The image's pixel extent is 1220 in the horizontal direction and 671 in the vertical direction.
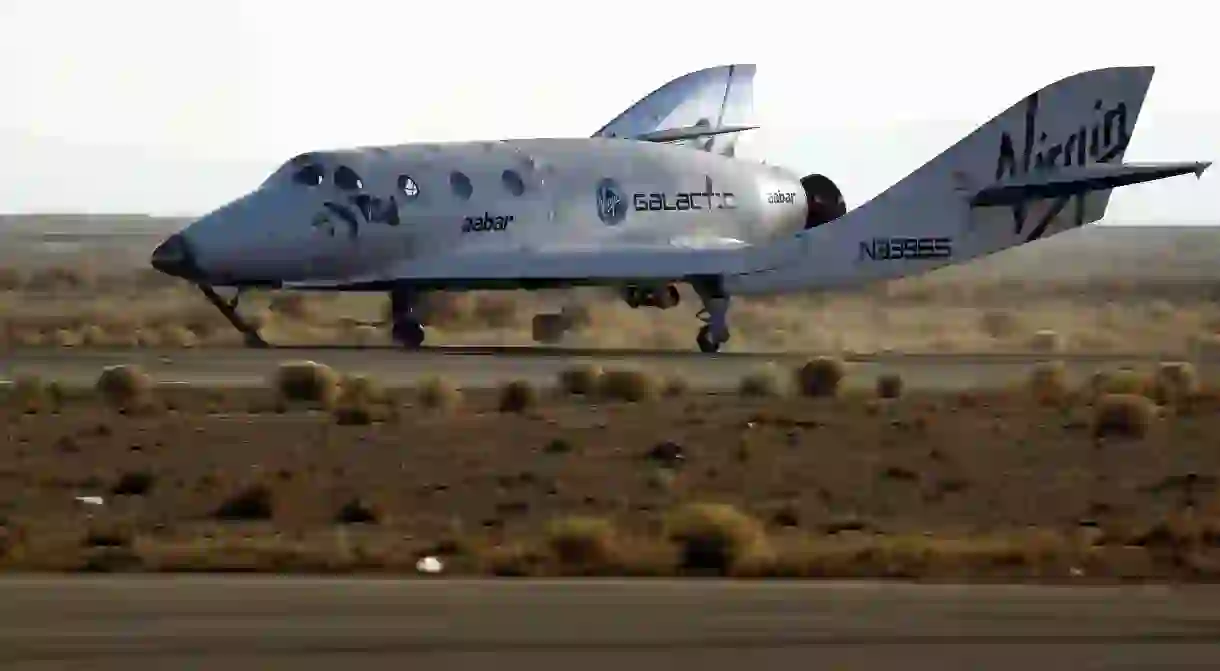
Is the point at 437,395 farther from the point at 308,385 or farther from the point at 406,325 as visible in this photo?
the point at 406,325

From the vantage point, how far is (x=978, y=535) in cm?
1919

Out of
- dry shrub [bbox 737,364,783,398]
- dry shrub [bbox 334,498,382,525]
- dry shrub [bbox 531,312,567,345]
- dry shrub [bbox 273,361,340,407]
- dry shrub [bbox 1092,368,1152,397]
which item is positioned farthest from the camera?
dry shrub [bbox 531,312,567,345]

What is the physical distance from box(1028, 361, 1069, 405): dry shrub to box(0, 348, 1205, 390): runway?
1138mm

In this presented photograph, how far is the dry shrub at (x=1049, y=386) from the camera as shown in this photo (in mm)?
31078

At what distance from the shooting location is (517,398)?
29.3 m

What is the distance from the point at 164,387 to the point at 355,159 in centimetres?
944

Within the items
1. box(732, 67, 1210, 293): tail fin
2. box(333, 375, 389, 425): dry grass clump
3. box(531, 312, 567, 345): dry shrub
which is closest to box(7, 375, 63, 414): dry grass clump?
box(333, 375, 389, 425): dry grass clump

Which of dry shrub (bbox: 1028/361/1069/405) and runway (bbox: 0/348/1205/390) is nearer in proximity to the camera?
dry shrub (bbox: 1028/361/1069/405)

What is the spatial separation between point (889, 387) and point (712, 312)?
9697 millimetres

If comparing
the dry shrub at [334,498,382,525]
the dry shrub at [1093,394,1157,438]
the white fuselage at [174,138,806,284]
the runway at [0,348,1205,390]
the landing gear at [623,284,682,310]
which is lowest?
the dry shrub at [334,498,382,525]

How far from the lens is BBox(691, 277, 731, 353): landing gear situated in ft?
134

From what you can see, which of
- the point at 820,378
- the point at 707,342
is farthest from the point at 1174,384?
the point at 707,342

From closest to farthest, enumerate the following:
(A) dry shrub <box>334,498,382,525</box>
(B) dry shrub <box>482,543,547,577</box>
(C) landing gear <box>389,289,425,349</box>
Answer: (B) dry shrub <box>482,543,547,577</box> → (A) dry shrub <box>334,498,382,525</box> → (C) landing gear <box>389,289,425,349</box>

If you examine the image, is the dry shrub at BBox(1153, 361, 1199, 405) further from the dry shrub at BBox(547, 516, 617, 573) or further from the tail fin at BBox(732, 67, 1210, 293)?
the dry shrub at BBox(547, 516, 617, 573)
